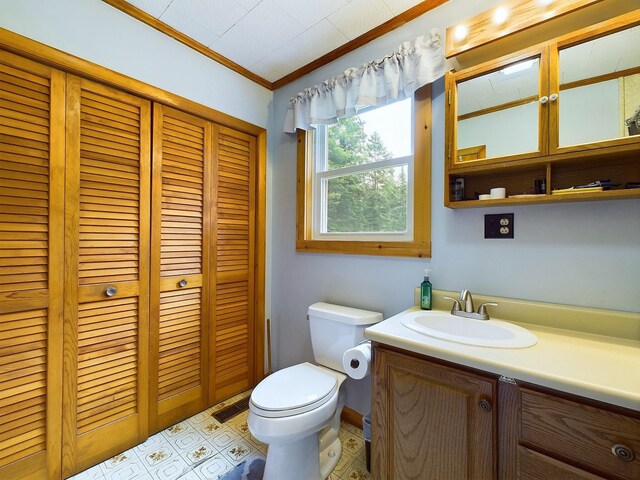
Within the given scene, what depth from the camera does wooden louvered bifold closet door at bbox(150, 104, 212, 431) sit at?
161 cm

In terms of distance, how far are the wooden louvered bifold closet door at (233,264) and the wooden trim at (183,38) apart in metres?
0.43

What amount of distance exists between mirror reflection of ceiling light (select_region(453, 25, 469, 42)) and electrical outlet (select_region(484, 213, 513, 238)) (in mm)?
793

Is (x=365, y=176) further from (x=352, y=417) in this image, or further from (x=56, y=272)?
(x=56, y=272)

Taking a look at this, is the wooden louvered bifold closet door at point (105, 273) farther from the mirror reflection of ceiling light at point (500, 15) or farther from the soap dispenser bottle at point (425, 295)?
the mirror reflection of ceiling light at point (500, 15)

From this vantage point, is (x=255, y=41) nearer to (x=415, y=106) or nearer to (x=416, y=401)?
(x=415, y=106)

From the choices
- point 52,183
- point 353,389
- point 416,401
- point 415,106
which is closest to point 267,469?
point 353,389

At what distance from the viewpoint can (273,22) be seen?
61.6 inches

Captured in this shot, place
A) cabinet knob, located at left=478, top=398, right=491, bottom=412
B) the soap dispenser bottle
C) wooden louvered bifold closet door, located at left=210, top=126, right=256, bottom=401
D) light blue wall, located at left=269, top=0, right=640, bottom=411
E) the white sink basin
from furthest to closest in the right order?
1. wooden louvered bifold closet door, located at left=210, top=126, right=256, bottom=401
2. the soap dispenser bottle
3. light blue wall, located at left=269, top=0, right=640, bottom=411
4. the white sink basin
5. cabinet knob, located at left=478, top=398, right=491, bottom=412

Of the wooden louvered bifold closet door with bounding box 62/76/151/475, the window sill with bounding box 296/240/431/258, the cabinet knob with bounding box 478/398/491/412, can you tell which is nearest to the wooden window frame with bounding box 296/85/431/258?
the window sill with bounding box 296/240/431/258

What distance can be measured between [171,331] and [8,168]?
1.07 metres

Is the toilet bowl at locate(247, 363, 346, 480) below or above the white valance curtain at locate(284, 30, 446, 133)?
below

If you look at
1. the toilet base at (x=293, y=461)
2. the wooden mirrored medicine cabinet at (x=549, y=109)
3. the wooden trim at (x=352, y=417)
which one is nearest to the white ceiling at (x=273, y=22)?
the wooden mirrored medicine cabinet at (x=549, y=109)

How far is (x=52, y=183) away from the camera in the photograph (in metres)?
1.28

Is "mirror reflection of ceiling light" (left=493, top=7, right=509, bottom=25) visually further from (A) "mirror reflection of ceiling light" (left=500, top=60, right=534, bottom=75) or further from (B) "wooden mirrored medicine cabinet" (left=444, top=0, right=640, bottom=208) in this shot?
(A) "mirror reflection of ceiling light" (left=500, top=60, right=534, bottom=75)
